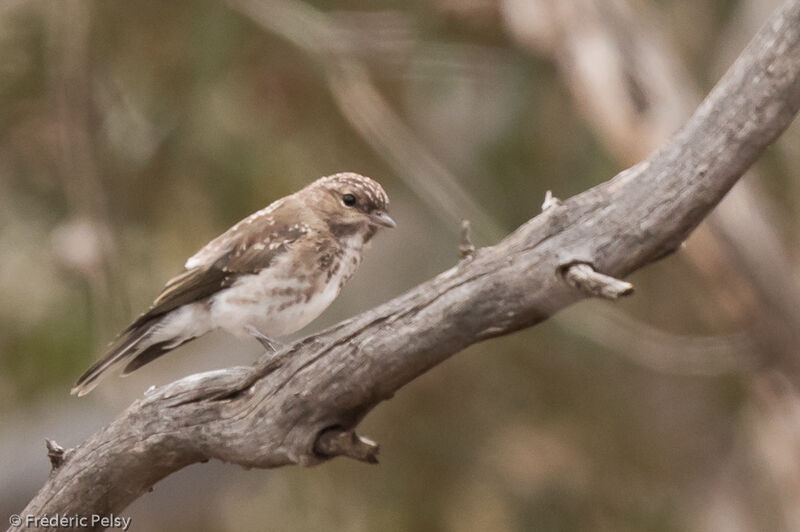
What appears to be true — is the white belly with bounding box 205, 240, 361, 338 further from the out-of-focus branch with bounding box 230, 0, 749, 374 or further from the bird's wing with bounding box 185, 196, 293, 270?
the out-of-focus branch with bounding box 230, 0, 749, 374

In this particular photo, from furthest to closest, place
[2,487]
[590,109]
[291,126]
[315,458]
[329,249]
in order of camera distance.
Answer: [291,126] → [2,487] → [590,109] → [329,249] → [315,458]

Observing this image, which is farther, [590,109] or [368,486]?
[368,486]

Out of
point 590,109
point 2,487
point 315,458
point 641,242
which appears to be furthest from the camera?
point 2,487

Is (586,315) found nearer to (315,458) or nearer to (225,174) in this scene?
(225,174)

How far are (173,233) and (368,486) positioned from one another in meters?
1.95

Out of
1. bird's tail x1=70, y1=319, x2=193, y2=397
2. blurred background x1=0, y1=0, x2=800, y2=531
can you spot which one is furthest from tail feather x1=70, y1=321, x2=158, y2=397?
blurred background x1=0, y1=0, x2=800, y2=531

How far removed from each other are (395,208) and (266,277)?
4069 mm

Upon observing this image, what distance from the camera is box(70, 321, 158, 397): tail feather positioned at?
11.6 feet

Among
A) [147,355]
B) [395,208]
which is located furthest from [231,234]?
[395,208]

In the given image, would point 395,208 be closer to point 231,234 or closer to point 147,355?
point 231,234

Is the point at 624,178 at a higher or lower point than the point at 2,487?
lower

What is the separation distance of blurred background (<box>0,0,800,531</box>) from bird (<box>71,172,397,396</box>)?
231cm

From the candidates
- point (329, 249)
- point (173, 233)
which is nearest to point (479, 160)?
point (173, 233)

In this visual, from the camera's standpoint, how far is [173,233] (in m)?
7.14
